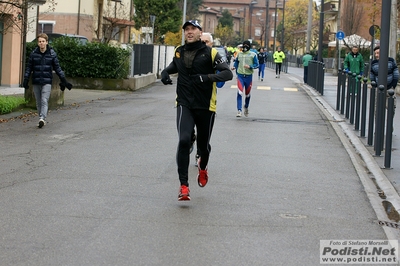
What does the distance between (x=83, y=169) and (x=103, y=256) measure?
14.4ft

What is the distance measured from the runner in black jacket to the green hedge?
19.0 metres

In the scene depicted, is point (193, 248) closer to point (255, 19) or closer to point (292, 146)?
point (292, 146)

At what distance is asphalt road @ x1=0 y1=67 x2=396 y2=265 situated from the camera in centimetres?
648

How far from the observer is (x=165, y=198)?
28.7 feet

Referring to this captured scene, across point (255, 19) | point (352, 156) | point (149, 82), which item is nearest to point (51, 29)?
point (149, 82)

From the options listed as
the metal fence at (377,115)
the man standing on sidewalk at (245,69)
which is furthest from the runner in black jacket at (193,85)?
the man standing on sidewalk at (245,69)

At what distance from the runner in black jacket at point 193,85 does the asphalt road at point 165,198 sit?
0.65 m

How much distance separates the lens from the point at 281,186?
9.85 m

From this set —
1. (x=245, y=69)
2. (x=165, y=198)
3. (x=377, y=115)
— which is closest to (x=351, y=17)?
(x=245, y=69)

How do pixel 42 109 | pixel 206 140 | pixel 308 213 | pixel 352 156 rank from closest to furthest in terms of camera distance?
pixel 308 213
pixel 206 140
pixel 352 156
pixel 42 109

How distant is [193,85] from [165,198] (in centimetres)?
126

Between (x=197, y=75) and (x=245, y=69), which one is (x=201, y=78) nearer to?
(x=197, y=75)

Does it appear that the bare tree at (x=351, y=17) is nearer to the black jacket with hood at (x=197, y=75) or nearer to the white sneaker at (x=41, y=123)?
the white sneaker at (x=41, y=123)

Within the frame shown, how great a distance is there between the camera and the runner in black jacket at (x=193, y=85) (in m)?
8.48
